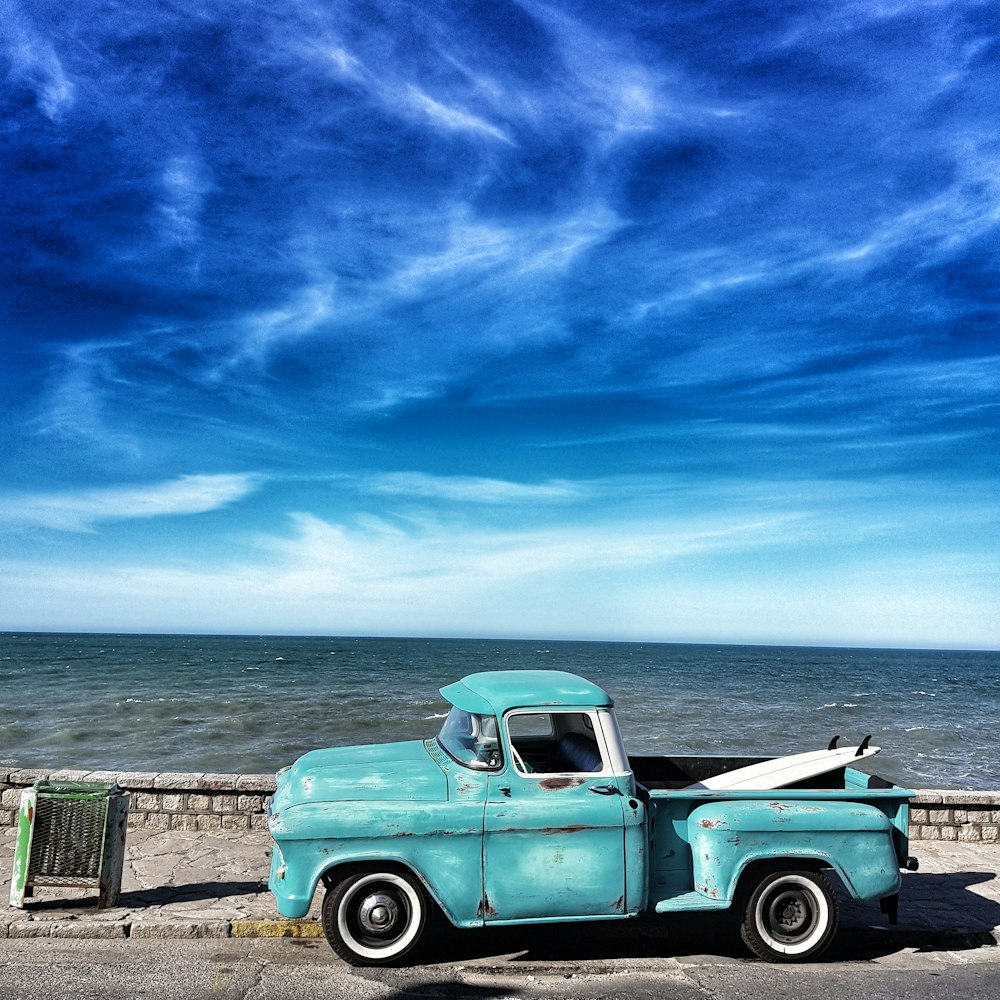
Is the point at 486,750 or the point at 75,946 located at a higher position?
the point at 486,750

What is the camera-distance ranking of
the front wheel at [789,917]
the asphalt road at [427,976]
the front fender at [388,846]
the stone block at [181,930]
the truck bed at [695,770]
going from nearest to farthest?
the asphalt road at [427,976]
the front fender at [388,846]
the front wheel at [789,917]
the stone block at [181,930]
the truck bed at [695,770]

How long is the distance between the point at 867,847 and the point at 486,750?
281 cm

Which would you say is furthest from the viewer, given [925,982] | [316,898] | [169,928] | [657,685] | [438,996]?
[657,685]

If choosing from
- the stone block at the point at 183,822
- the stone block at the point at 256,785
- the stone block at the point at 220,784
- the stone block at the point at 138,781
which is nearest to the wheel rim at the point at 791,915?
the stone block at the point at 256,785

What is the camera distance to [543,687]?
6.09 m

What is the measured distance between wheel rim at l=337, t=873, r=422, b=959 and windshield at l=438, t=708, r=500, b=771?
908 millimetres

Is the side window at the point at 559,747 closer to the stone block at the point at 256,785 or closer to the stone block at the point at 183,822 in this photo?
the stone block at the point at 256,785

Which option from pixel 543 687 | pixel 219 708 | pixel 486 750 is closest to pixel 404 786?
pixel 486 750

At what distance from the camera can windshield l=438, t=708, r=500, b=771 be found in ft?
19.1

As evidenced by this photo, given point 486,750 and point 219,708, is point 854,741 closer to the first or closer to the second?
point 219,708

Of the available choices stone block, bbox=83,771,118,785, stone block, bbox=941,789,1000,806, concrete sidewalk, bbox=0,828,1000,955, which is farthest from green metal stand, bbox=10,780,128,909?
stone block, bbox=941,789,1000,806

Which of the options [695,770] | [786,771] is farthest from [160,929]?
[786,771]

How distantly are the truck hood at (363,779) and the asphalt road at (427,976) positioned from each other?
42.0 inches

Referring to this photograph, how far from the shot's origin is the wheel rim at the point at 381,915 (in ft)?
18.2
